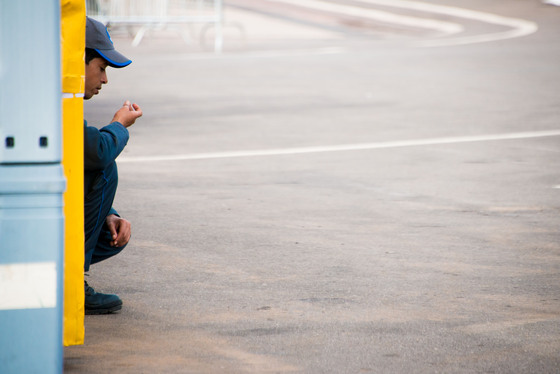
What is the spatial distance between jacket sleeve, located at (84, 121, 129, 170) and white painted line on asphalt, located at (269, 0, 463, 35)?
25.2m

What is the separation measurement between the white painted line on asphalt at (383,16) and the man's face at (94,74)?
25.1m

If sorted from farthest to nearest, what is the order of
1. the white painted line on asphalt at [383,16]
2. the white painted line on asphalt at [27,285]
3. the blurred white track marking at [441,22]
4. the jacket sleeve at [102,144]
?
the white painted line on asphalt at [383,16] → the blurred white track marking at [441,22] → the jacket sleeve at [102,144] → the white painted line on asphalt at [27,285]

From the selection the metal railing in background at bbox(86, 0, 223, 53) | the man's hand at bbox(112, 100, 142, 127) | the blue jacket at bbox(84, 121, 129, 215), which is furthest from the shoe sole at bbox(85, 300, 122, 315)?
the metal railing in background at bbox(86, 0, 223, 53)

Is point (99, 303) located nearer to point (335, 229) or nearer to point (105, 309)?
point (105, 309)

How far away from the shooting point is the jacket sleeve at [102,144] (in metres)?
4.22

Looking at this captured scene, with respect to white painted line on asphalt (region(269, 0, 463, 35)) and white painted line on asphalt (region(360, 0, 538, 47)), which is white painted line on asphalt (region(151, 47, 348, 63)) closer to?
white painted line on asphalt (region(360, 0, 538, 47))

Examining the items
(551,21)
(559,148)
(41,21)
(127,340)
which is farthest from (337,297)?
(551,21)

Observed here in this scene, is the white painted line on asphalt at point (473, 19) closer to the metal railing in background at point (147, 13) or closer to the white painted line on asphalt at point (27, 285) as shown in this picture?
the metal railing in background at point (147, 13)

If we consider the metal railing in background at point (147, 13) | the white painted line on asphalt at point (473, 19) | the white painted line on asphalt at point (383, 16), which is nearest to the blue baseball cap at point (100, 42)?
the metal railing in background at point (147, 13)

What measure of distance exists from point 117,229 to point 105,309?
435 mm

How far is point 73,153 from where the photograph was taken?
12.6 feet

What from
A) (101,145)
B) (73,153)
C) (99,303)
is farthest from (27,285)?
(99,303)

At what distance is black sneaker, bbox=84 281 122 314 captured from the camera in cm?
489

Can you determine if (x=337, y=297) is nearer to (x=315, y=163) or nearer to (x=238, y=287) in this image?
(x=238, y=287)
